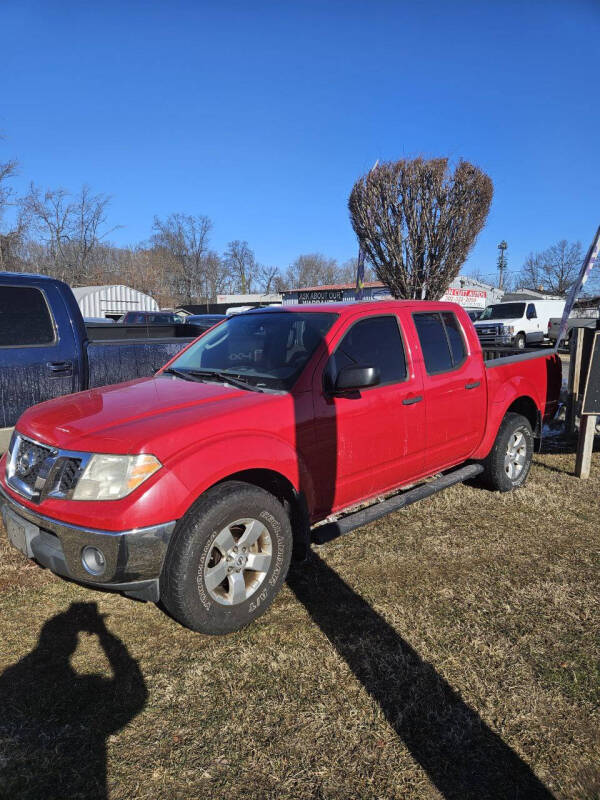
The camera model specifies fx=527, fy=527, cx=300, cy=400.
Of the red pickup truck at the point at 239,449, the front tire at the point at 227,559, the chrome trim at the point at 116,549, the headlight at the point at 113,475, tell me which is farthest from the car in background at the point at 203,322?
the chrome trim at the point at 116,549

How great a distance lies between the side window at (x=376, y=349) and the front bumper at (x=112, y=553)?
63.0 inches

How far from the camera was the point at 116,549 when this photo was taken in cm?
246

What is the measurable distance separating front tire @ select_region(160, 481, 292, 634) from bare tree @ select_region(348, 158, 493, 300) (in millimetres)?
21272

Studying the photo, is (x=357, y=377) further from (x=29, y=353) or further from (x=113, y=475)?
(x=29, y=353)

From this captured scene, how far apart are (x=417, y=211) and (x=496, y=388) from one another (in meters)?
19.2

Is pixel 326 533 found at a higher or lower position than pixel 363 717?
higher

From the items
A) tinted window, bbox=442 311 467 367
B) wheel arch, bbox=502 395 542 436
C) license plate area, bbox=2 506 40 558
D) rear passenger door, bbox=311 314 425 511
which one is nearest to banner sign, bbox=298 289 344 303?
wheel arch, bbox=502 395 542 436

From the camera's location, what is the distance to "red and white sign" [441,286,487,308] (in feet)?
125

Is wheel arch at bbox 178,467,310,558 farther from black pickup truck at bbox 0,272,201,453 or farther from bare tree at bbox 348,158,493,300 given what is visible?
bare tree at bbox 348,158,493,300

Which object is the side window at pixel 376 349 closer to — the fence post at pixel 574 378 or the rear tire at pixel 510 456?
the rear tire at pixel 510 456

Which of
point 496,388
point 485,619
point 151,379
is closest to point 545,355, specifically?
point 496,388

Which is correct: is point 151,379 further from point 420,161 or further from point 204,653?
point 420,161

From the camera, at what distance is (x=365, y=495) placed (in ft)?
12.2

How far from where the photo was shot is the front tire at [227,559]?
2623 millimetres
